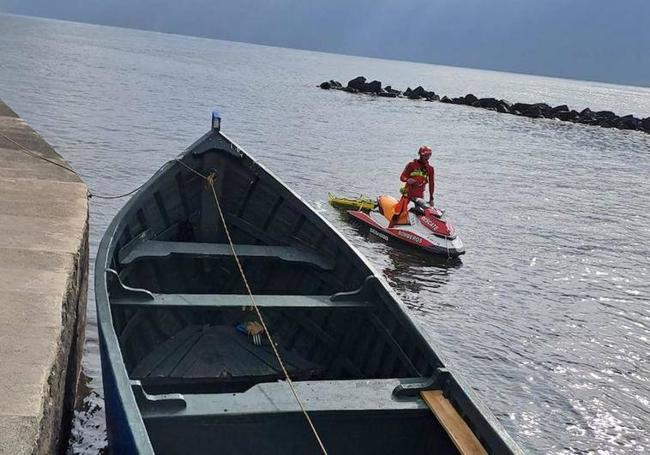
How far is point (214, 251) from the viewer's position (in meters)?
8.92

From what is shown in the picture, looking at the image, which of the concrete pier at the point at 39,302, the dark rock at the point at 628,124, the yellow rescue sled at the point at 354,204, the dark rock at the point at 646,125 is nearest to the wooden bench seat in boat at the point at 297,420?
the concrete pier at the point at 39,302

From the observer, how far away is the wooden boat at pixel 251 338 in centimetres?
545

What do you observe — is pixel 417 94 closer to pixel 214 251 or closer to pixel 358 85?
pixel 358 85

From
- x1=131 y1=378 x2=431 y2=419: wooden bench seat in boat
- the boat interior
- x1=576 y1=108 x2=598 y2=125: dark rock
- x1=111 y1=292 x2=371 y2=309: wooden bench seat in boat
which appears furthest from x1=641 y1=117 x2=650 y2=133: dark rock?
x1=131 y1=378 x2=431 y2=419: wooden bench seat in boat

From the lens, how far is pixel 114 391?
199 inches

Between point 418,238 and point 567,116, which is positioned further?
point 567,116

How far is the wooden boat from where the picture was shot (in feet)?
17.9

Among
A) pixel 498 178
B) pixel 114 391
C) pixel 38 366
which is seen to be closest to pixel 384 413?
pixel 114 391

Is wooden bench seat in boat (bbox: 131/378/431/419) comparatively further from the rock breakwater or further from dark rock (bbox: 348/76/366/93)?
dark rock (bbox: 348/76/366/93)

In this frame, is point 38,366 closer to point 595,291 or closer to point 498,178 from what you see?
point 595,291

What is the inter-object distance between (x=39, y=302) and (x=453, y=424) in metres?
4.03

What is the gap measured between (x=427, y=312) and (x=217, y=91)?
2098 inches

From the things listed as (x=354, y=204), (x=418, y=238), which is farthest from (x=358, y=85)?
(x=418, y=238)

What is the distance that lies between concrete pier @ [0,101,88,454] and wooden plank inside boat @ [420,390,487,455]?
327 cm
